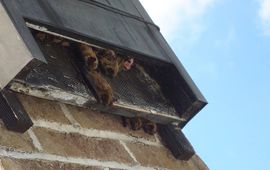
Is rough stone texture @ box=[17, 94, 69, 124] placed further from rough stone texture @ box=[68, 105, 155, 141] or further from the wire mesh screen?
the wire mesh screen

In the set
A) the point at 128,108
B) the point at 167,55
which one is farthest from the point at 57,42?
the point at 167,55

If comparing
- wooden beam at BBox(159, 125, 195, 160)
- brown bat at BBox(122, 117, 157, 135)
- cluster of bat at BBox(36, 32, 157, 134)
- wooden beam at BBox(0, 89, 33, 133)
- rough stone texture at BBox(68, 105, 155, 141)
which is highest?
wooden beam at BBox(0, 89, 33, 133)

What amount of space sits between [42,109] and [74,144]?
11cm

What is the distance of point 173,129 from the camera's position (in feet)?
5.95

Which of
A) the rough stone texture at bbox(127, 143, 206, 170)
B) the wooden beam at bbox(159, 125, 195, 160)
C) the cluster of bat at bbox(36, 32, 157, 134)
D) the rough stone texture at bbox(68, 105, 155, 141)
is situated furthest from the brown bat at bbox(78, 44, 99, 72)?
the wooden beam at bbox(159, 125, 195, 160)

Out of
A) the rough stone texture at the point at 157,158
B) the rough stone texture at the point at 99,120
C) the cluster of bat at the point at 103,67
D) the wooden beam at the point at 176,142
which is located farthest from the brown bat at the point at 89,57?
the wooden beam at the point at 176,142

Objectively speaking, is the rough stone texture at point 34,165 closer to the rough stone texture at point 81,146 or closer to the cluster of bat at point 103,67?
the rough stone texture at point 81,146

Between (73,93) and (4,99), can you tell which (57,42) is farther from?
(4,99)

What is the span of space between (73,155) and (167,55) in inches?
21.7

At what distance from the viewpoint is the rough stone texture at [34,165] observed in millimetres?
1217

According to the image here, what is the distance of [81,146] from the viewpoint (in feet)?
4.76

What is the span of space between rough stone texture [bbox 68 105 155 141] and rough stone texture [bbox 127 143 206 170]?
45 mm

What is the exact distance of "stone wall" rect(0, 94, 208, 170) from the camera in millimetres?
1289

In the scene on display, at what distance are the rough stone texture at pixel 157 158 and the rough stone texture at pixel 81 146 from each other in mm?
57
